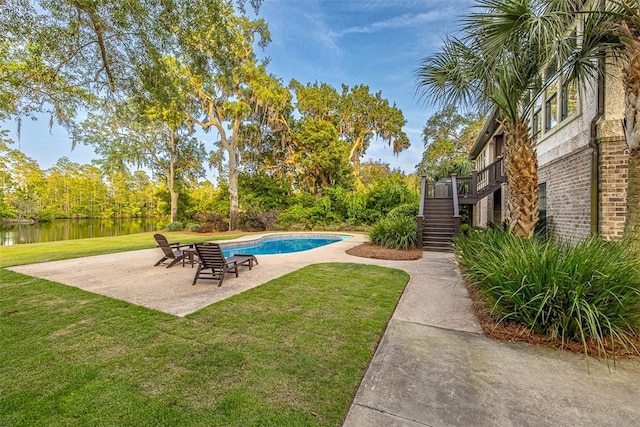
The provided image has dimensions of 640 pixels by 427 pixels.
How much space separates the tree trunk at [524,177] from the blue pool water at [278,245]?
872cm

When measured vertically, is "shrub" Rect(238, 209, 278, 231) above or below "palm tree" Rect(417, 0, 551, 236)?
below

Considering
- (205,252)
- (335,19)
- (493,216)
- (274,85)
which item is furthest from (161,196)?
(493,216)

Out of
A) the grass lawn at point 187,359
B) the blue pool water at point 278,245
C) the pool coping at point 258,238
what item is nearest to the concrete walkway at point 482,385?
the grass lawn at point 187,359

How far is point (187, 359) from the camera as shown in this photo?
2.75 metres

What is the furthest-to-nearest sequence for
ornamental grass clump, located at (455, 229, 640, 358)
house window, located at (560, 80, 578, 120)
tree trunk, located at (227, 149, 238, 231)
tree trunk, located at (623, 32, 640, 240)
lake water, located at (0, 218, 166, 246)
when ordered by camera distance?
lake water, located at (0, 218, 166, 246) → tree trunk, located at (227, 149, 238, 231) → house window, located at (560, 80, 578, 120) → tree trunk, located at (623, 32, 640, 240) → ornamental grass clump, located at (455, 229, 640, 358)

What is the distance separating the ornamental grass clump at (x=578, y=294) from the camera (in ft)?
9.62

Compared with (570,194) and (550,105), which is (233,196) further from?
(570,194)

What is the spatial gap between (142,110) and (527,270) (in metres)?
8.21

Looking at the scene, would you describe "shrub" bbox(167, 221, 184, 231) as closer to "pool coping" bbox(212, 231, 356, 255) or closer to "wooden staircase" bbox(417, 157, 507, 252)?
"pool coping" bbox(212, 231, 356, 255)

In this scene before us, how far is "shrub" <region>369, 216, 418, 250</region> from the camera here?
9.86 meters

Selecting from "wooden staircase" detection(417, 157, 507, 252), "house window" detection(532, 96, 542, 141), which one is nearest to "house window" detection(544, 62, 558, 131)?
"house window" detection(532, 96, 542, 141)

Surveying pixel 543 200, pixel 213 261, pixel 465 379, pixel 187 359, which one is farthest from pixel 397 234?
pixel 187 359

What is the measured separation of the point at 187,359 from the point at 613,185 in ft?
24.6

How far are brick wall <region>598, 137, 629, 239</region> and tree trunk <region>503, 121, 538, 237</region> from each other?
45.0 inches
